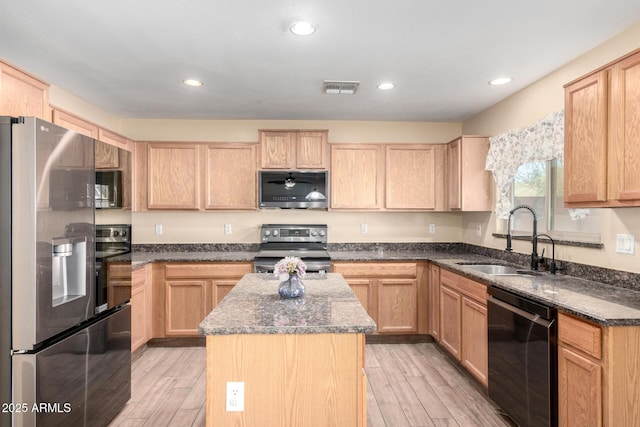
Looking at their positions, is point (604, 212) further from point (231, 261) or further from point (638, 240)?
point (231, 261)

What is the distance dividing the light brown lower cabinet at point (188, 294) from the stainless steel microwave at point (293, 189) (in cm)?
89

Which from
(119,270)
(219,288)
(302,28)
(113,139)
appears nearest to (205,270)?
(219,288)

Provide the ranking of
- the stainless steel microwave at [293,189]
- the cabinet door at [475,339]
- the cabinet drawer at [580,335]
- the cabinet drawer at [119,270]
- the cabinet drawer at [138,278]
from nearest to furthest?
the cabinet drawer at [580,335] < the cabinet drawer at [119,270] < the cabinet door at [475,339] < the cabinet drawer at [138,278] < the stainless steel microwave at [293,189]

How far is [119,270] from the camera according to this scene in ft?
7.92

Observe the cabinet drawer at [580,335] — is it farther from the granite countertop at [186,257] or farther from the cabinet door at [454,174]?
the granite countertop at [186,257]

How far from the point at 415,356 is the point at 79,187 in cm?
314

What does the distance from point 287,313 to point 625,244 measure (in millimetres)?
2125

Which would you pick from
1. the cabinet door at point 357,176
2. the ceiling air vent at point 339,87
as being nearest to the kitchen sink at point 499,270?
the cabinet door at point 357,176

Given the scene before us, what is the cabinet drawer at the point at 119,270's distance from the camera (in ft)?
7.52

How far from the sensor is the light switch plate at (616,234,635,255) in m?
2.21

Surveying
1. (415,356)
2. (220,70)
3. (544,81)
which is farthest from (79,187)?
(544,81)

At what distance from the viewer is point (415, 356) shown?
355 cm

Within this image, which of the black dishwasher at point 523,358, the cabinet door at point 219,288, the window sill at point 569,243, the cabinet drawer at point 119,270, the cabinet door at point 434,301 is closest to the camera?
the black dishwasher at point 523,358

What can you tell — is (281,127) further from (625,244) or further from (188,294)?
(625,244)
